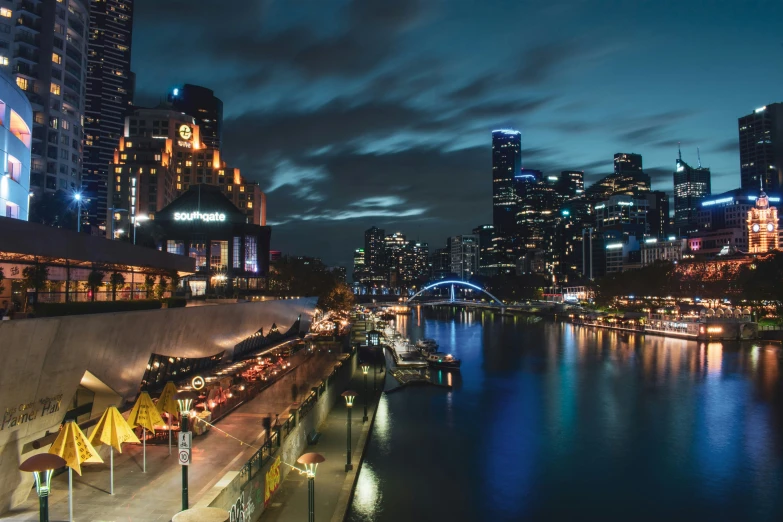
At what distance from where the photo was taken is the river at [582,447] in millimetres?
23594

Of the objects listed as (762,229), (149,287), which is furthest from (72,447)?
(762,229)

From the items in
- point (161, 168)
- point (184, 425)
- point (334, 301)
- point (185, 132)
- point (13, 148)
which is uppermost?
point (185, 132)

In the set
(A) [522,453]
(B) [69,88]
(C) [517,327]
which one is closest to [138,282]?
(A) [522,453]

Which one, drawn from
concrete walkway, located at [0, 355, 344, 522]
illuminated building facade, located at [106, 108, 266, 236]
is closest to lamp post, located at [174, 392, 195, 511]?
concrete walkway, located at [0, 355, 344, 522]

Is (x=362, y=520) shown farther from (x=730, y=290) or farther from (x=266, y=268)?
(x=730, y=290)

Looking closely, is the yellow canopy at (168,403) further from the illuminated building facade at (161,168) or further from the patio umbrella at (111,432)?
the illuminated building facade at (161,168)

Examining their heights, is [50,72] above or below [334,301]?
above

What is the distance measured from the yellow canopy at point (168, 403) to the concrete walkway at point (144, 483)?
49.3 inches

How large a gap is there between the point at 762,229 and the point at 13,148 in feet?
493

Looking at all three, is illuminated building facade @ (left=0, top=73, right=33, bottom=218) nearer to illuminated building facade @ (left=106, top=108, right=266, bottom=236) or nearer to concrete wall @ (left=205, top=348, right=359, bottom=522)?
concrete wall @ (left=205, top=348, right=359, bottom=522)

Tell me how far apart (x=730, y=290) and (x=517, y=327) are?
3681 centimetres

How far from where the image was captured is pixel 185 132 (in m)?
107

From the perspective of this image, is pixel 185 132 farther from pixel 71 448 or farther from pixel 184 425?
pixel 184 425

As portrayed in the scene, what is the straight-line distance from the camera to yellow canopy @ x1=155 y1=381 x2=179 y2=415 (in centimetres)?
1747
